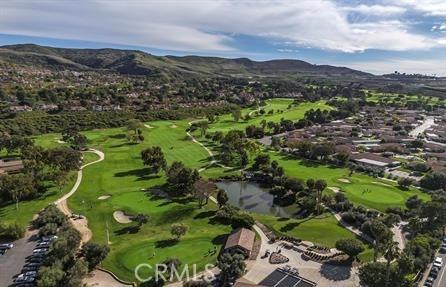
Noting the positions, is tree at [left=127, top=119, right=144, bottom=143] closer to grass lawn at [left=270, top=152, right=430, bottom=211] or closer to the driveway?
grass lawn at [left=270, top=152, right=430, bottom=211]

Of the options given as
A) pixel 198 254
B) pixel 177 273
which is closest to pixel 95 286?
pixel 177 273

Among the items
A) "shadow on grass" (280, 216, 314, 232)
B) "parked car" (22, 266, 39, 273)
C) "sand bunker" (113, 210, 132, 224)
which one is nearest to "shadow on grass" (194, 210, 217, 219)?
"sand bunker" (113, 210, 132, 224)

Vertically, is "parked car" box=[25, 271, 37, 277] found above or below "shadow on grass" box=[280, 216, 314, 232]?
below

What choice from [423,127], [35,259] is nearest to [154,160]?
[35,259]

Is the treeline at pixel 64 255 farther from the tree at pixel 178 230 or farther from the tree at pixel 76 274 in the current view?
the tree at pixel 178 230

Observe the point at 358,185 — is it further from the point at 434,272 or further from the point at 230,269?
the point at 230,269

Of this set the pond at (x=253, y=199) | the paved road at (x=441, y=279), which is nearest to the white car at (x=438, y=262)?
the paved road at (x=441, y=279)
